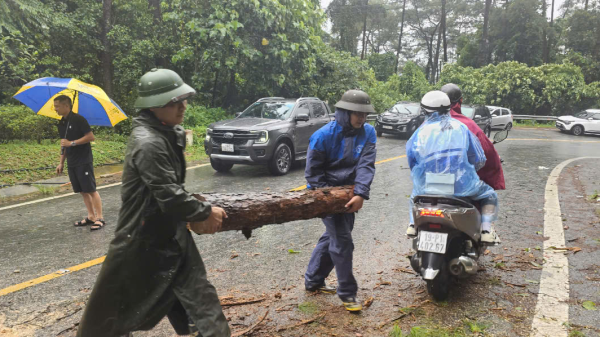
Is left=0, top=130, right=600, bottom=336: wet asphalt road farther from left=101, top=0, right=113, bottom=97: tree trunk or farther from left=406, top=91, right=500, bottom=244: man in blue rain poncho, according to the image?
left=101, top=0, right=113, bottom=97: tree trunk

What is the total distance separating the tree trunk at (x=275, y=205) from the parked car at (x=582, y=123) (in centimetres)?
2666

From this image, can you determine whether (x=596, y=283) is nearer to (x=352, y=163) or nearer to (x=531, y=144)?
(x=352, y=163)

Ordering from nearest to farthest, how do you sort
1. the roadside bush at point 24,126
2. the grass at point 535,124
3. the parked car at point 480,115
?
the roadside bush at point 24,126, the parked car at point 480,115, the grass at point 535,124

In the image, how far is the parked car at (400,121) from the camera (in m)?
19.5

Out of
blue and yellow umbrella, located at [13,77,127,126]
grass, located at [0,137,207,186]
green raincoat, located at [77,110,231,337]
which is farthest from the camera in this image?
grass, located at [0,137,207,186]

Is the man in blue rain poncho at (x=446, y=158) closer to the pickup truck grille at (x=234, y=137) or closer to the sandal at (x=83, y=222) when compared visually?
the sandal at (x=83, y=222)

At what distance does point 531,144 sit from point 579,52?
1024 inches

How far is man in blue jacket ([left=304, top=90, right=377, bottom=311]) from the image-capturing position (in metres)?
3.78

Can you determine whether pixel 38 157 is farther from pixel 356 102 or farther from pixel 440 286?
pixel 440 286

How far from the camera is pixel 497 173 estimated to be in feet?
15.4

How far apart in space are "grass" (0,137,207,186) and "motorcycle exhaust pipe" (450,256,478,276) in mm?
8031

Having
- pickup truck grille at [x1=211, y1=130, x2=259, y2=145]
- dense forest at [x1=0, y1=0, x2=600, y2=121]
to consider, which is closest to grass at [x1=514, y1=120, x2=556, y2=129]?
dense forest at [x1=0, y1=0, x2=600, y2=121]

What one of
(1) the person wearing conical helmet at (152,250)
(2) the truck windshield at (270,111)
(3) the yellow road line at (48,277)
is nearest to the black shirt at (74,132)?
(3) the yellow road line at (48,277)

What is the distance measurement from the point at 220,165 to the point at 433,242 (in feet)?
25.7
